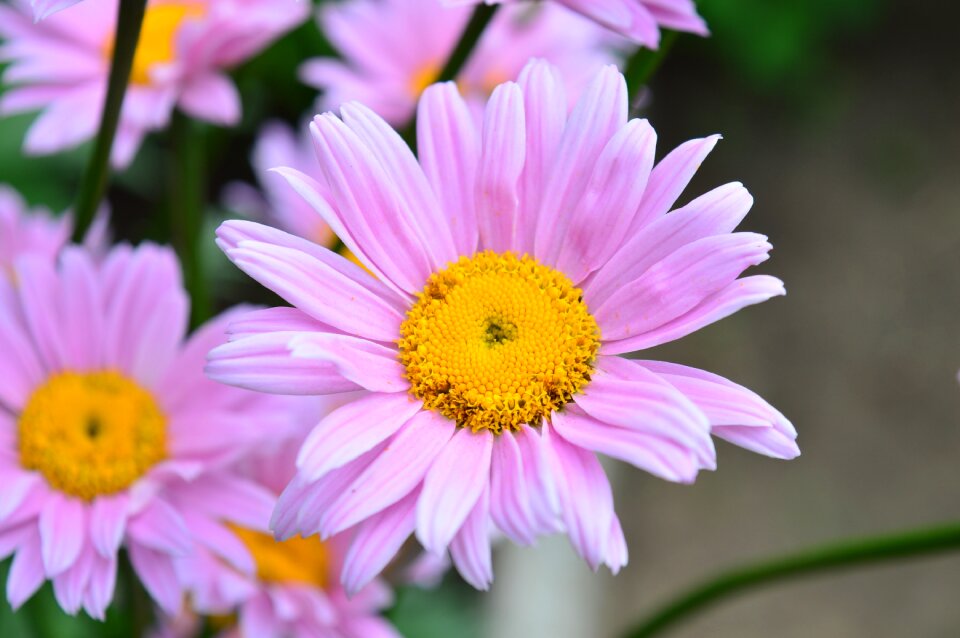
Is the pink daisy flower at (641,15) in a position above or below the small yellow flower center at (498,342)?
above

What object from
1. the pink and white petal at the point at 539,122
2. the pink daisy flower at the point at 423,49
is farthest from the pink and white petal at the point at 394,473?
the pink daisy flower at the point at 423,49

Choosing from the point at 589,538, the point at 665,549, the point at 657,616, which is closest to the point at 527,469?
the point at 589,538

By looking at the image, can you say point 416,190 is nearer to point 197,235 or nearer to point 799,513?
point 197,235

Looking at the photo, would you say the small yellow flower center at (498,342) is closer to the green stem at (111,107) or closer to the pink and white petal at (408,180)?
the pink and white petal at (408,180)

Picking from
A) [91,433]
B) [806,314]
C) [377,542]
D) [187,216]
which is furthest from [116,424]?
[806,314]

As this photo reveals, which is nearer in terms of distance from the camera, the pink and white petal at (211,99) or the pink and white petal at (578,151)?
the pink and white petal at (578,151)

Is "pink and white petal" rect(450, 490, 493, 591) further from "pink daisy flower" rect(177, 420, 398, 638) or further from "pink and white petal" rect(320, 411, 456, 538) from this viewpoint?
"pink daisy flower" rect(177, 420, 398, 638)
